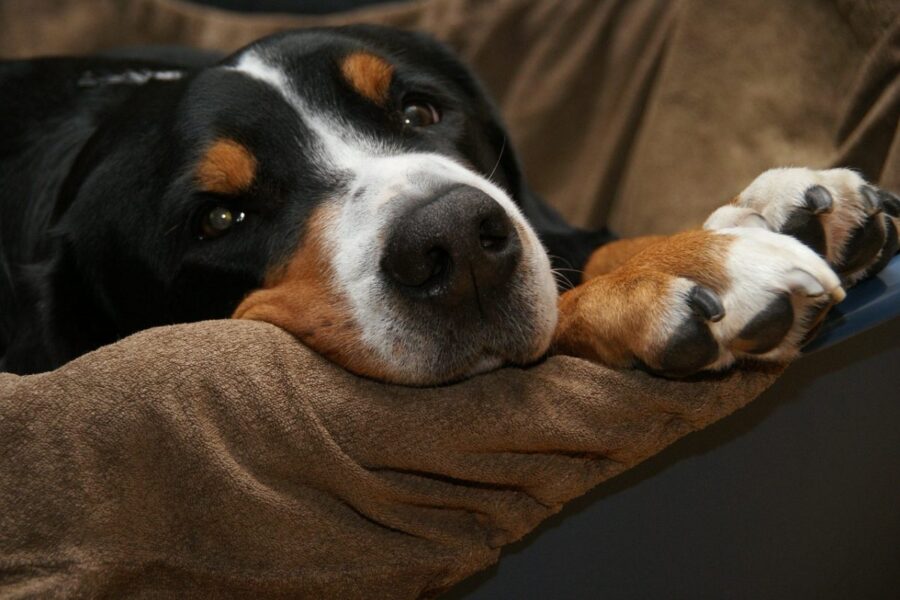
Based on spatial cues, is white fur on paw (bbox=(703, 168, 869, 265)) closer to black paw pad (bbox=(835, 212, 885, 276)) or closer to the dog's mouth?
black paw pad (bbox=(835, 212, 885, 276))

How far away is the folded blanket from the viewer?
1240mm

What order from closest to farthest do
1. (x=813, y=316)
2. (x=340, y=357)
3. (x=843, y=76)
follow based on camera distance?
(x=813, y=316) < (x=340, y=357) < (x=843, y=76)

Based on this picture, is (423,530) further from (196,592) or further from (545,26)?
(545,26)

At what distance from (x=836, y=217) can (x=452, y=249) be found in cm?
59

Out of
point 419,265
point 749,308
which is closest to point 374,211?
point 419,265

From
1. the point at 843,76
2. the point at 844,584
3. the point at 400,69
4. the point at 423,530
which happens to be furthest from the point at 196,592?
the point at 843,76


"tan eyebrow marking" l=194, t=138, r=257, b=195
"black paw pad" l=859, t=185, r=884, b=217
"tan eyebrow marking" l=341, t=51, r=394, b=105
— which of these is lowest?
"tan eyebrow marking" l=194, t=138, r=257, b=195

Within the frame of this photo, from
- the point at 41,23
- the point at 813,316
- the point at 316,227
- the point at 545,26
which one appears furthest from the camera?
the point at 41,23

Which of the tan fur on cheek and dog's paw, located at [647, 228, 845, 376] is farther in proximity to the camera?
the tan fur on cheek

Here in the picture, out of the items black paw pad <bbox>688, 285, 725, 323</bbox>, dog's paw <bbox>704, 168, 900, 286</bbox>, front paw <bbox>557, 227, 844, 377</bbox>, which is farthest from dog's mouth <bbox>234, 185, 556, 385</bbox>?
dog's paw <bbox>704, 168, 900, 286</bbox>

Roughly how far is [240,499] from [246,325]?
27 cm

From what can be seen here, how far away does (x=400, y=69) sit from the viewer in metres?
1.83

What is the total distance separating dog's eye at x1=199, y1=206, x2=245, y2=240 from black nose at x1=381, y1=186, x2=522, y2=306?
429mm

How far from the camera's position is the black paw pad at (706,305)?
3.91ft
